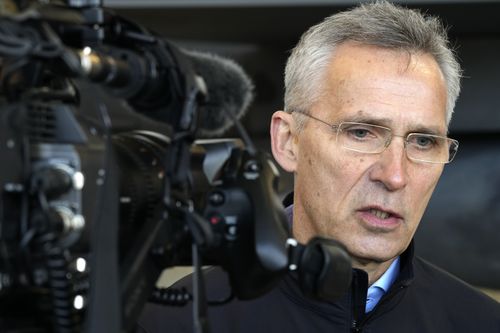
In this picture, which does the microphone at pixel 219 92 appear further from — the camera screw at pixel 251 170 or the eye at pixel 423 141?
the eye at pixel 423 141

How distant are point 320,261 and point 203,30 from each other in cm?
276

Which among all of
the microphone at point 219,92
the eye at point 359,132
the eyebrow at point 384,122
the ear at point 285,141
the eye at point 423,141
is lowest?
A: the ear at point 285,141

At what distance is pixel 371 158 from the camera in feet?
4.62

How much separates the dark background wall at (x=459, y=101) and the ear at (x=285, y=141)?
6.20ft

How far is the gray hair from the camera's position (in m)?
1.50

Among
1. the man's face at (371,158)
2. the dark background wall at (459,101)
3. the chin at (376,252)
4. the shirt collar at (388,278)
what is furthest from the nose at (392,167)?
the dark background wall at (459,101)

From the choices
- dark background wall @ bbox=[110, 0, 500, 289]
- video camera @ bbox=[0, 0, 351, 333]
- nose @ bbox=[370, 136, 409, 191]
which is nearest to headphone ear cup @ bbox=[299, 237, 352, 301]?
video camera @ bbox=[0, 0, 351, 333]

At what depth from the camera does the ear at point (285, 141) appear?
1.57 metres

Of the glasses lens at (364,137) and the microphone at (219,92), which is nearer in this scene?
the microphone at (219,92)

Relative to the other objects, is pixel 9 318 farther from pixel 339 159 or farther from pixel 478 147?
pixel 478 147

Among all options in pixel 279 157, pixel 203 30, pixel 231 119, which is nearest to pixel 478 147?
pixel 203 30

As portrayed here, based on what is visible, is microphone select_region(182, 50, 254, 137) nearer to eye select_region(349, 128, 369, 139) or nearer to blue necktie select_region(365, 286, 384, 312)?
eye select_region(349, 128, 369, 139)

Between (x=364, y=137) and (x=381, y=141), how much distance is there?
0.03m

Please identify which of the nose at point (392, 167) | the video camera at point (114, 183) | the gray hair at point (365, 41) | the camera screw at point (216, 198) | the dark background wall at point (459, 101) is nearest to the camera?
the video camera at point (114, 183)
